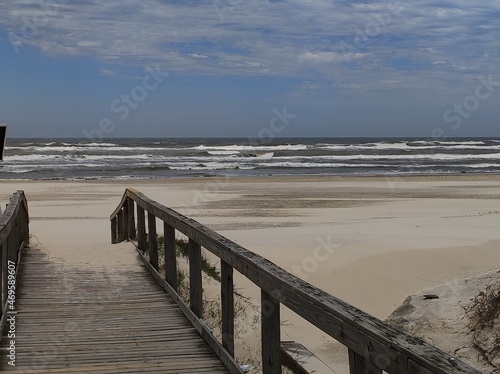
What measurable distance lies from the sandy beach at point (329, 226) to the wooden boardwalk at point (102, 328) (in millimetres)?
1376

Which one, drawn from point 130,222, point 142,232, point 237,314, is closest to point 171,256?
point 237,314

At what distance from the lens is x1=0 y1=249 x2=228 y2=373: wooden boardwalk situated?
4625 millimetres

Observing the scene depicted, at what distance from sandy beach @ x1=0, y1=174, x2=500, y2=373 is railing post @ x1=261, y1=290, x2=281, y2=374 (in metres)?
2.96

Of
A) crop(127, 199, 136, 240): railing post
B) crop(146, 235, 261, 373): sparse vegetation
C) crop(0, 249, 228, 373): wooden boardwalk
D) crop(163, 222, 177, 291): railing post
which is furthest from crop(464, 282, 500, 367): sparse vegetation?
crop(127, 199, 136, 240): railing post

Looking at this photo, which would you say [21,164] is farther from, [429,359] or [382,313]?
[429,359]

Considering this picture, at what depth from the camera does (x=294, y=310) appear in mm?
3438

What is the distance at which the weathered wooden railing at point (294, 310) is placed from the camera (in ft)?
7.86

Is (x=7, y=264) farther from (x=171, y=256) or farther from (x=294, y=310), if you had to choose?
(x=294, y=310)

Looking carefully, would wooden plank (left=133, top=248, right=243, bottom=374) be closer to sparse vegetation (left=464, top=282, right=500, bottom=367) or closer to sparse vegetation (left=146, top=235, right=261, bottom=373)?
sparse vegetation (left=146, top=235, right=261, bottom=373)

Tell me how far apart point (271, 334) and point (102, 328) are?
210 centimetres

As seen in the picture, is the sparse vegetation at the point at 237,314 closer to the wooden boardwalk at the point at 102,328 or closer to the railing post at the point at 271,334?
the wooden boardwalk at the point at 102,328

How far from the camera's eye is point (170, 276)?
22.3 feet

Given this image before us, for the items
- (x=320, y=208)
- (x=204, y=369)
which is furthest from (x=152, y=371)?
(x=320, y=208)

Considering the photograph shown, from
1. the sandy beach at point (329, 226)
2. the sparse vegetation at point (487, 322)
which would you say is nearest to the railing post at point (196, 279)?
the sandy beach at point (329, 226)
